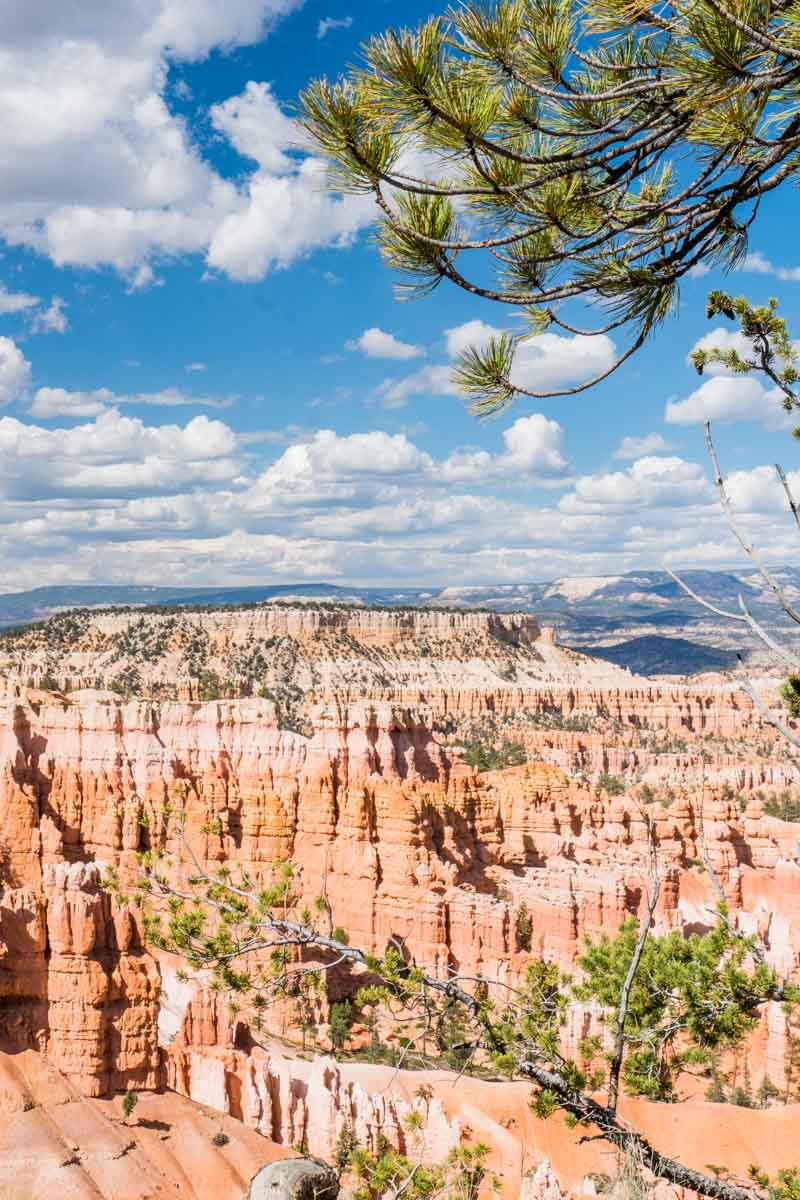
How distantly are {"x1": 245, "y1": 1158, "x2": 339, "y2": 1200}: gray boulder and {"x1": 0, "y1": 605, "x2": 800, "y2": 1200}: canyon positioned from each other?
199 cm

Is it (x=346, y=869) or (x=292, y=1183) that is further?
(x=346, y=869)

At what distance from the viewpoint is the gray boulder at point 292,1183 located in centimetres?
877

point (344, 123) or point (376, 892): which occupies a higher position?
point (344, 123)

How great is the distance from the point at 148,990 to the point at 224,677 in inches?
3041

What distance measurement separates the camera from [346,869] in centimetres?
4262

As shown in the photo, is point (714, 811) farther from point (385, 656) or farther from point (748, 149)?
point (385, 656)

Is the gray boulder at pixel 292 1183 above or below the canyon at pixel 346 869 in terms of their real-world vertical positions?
above

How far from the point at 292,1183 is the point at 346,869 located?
34499 millimetres

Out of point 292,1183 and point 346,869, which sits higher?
point 292,1183

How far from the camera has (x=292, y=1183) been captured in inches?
349

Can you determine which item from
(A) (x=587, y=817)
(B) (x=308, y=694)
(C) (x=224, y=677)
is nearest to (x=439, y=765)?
(A) (x=587, y=817)

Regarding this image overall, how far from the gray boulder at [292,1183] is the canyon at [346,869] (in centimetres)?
199

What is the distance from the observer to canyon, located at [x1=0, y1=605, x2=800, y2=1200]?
24.6m

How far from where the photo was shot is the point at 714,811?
52125mm
